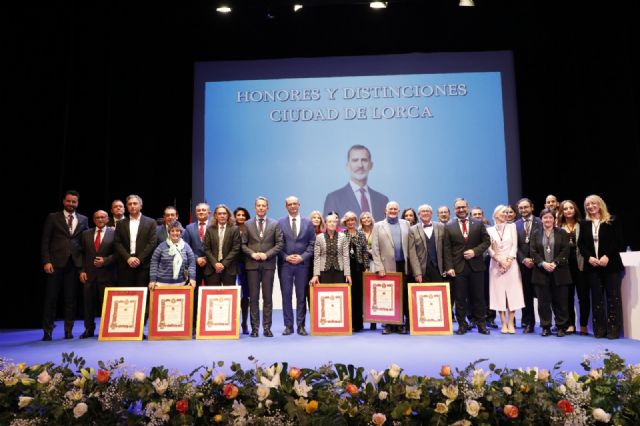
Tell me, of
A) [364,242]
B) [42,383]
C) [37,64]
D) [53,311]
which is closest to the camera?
[42,383]

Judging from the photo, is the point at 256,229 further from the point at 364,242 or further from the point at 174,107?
the point at 174,107

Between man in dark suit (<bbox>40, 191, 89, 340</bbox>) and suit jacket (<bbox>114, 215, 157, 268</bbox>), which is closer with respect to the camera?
man in dark suit (<bbox>40, 191, 89, 340</bbox>)

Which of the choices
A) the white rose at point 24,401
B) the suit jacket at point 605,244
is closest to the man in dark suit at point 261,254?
the suit jacket at point 605,244

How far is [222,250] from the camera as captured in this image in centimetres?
546

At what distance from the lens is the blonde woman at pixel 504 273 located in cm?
546

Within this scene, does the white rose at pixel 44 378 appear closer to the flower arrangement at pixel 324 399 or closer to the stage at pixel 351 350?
the flower arrangement at pixel 324 399

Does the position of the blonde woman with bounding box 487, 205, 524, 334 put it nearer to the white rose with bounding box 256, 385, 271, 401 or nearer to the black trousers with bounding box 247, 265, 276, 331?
the black trousers with bounding box 247, 265, 276, 331

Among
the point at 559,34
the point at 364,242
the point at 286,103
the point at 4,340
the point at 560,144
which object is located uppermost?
the point at 559,34

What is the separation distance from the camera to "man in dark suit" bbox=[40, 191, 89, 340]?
5.34 metres

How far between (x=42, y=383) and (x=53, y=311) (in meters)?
3.72

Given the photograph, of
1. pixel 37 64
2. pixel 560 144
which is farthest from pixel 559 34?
pixel 37 64

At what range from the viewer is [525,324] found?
5.55 m

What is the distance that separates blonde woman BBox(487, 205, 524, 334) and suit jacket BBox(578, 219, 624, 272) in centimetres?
65

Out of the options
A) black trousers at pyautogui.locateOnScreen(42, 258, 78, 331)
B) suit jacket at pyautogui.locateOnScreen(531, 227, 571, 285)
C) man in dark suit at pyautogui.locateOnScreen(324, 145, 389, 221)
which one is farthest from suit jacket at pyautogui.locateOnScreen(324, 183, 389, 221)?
black trousers at pyautogui.locateOnScreen(42, 258, 78, 331)
